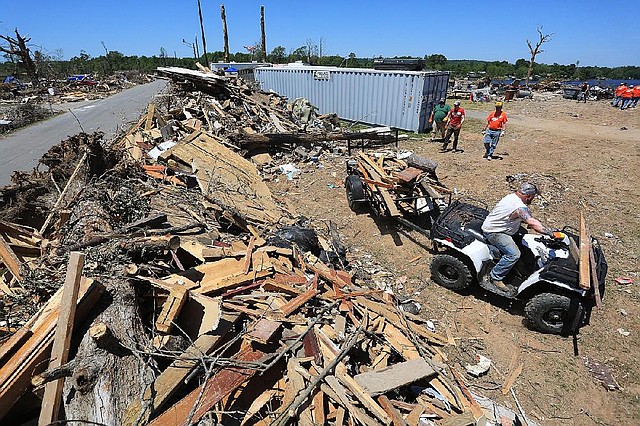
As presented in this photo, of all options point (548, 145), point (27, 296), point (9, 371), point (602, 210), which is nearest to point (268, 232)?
point (27, 296)

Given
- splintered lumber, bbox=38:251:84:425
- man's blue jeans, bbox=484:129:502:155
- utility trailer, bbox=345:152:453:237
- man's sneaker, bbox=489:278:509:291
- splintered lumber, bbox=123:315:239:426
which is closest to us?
splintered lumber, bbox=38:251:84:425

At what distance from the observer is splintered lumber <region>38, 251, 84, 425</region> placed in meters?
2.13

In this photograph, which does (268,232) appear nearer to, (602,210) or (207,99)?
(602,210)

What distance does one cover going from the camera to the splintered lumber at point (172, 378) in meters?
2.25

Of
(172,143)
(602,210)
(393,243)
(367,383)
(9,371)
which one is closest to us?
(9,371)

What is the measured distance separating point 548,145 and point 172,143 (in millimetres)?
12516

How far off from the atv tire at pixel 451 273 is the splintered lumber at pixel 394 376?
6.63 feet

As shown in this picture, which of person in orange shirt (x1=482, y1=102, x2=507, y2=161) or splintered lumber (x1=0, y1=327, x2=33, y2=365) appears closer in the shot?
splintered lumber (x1=0, y1=327, x2=33, y2=365)

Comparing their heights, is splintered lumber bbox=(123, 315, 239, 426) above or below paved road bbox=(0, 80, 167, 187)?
above

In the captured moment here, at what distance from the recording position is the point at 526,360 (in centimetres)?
402

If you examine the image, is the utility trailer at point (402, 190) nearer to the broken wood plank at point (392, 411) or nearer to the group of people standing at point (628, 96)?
the broken wood plank at point (392, 411)

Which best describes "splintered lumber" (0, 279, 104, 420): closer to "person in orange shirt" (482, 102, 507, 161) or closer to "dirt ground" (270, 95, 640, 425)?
"dirt ground" (270, 95, 640, 425)

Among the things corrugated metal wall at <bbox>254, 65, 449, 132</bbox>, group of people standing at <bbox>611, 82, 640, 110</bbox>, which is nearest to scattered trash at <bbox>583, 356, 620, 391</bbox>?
corrugated metal wall at <bbox>254, 65, 449, 132</bbox>

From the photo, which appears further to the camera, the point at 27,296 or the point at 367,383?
the point at 27,296
